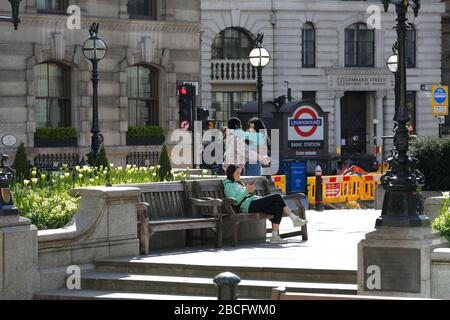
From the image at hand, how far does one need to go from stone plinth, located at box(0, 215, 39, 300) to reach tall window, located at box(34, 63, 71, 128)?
21.5 metres

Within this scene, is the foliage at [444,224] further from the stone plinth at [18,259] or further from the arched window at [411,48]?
the arched window at [411,48]

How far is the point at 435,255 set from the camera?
14430 millimetres

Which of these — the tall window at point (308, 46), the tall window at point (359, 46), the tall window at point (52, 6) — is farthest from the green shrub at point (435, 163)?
the tall window at point (359, 46)

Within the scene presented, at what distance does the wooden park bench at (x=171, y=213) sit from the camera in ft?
61.3

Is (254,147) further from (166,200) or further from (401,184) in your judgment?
(401,184)

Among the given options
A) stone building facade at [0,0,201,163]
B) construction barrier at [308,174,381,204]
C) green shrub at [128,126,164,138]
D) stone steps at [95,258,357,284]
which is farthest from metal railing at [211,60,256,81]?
stone steps at [95,258,357,284]

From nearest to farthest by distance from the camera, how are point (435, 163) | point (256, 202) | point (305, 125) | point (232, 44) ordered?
1. point (256, 202)
2. point (435, 163)
3. point (305, 125)
4. point (232, 44)

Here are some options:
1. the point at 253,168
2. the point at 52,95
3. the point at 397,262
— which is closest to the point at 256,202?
the point at 397,262

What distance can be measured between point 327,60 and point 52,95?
32502 mm

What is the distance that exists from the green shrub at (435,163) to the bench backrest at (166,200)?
14.2 metres

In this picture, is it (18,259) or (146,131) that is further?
(146,131)

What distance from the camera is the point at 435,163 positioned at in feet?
110

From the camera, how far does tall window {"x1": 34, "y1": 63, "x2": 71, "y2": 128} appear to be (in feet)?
124

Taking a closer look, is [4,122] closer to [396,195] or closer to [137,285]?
[137,285]
